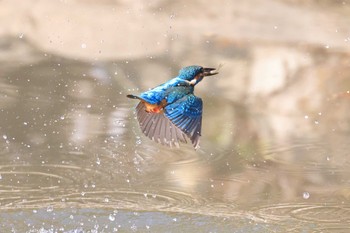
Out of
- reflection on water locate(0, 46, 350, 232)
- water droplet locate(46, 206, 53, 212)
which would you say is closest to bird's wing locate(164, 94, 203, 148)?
reflection on water locate(0, 46, 350, 232)

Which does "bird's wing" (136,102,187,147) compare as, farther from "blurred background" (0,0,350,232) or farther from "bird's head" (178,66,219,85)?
"blurred background" (0,0,350,232)

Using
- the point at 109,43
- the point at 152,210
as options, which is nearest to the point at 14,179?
the point at 152,210

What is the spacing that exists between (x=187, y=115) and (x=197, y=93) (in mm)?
1700

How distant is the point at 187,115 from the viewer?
263 centimetres

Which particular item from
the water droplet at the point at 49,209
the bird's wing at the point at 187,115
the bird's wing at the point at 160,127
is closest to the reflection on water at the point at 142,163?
the water droplet at the point at 49,209

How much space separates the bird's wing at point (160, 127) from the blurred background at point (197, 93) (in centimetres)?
73

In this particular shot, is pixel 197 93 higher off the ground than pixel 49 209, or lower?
higher

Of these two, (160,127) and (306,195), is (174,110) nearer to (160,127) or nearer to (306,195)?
(160,127)

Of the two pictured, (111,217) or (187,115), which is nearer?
(187,115)

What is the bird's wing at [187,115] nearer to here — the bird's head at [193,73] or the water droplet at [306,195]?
the bird's head at [193,73]

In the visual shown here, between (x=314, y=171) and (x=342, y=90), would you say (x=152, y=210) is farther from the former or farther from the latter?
(x=342, y=90)

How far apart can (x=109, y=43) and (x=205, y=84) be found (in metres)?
0.52

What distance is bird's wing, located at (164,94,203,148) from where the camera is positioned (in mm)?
2627

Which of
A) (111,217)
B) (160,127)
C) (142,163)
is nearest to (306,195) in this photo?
(142,163)
